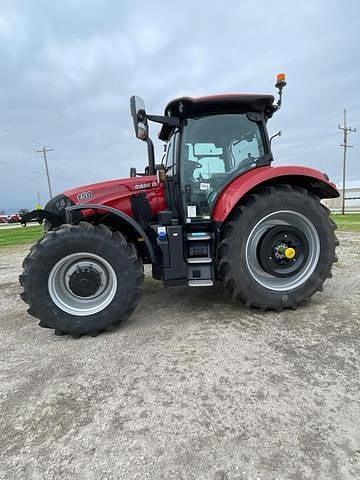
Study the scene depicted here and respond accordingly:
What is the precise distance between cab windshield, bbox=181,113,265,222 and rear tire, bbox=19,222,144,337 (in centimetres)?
97

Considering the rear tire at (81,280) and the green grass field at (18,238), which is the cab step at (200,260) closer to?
the rear tire at (81,280)

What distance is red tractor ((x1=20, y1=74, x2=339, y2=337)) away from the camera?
9.00 ft

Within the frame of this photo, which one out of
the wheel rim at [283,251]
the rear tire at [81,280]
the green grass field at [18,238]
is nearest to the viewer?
the rear tire at [81,280]

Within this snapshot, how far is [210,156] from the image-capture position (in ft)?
10.6

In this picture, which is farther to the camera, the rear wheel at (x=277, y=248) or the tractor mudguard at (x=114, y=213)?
the rear wheel at (x=277, y=248)

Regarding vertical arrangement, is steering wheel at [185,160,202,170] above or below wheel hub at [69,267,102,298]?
above

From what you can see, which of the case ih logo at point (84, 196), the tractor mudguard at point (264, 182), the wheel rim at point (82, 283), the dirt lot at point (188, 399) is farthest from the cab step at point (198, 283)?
the case ih logo at point (84, 196)

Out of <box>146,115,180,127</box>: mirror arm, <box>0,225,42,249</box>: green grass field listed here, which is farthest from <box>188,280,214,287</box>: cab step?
<box>0,225,42,249</box>: green grass field

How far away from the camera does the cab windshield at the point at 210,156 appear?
10.4 feet

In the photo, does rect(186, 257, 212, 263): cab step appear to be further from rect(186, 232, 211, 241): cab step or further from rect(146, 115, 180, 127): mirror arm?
rect(146, 115, 180, 127): mirror arm

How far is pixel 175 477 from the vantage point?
129 cm

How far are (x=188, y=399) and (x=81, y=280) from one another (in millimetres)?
1526

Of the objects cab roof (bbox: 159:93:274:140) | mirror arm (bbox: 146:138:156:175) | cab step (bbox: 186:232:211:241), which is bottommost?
cab step (bbox: 186:232:211:241)

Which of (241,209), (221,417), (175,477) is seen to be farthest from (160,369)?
(241,209)
